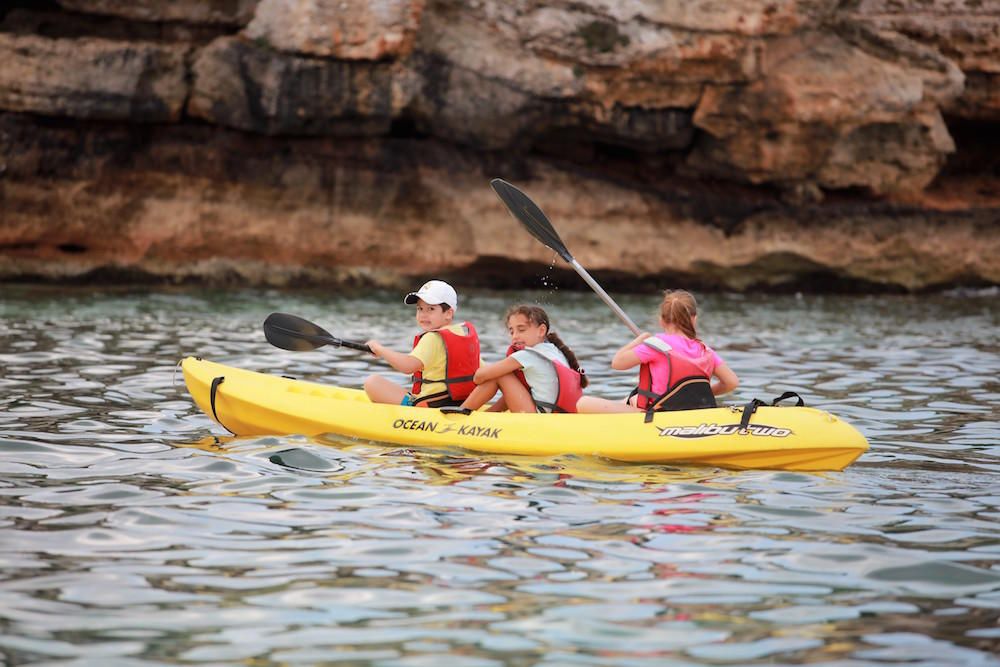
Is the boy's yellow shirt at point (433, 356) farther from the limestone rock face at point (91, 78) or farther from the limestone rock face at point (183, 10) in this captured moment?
the limestone rock face at point (183, 10)

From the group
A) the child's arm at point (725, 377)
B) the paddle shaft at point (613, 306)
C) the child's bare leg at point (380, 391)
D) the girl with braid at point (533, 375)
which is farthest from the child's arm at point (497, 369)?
the child's arm at point (725, 377)

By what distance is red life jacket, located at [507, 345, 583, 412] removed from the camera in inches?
266

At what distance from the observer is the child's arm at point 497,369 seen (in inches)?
261

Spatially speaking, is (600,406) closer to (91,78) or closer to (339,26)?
(339,26)

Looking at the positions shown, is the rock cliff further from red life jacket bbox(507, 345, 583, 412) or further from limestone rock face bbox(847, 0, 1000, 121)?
red life jacket bbox(507, 345, 583, 412)

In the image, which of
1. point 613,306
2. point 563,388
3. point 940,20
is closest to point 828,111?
point 940,20

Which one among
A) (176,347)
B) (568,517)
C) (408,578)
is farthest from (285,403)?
(176,347)

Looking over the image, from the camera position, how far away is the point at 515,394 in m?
6.77

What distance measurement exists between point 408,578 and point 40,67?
12.9 metres

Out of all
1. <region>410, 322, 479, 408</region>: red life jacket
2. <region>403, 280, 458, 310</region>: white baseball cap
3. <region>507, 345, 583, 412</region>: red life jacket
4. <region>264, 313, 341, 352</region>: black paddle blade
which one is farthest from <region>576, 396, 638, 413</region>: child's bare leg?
<region>264, 313, 341, 352</region>: black paddle blade

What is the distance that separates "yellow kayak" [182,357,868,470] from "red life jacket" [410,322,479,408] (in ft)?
0.82

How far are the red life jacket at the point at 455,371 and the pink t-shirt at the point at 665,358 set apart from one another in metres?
0.98

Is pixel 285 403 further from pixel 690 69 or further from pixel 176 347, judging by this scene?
pixel 690 69

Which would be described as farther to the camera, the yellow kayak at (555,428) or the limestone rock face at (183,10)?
the limestone rock face at (183,10)
